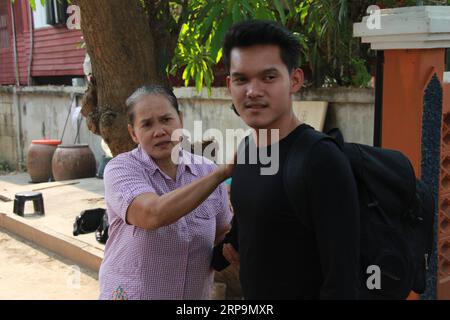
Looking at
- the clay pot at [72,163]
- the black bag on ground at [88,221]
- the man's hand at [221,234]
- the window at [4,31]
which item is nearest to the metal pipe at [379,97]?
the man's hand at [221,234]

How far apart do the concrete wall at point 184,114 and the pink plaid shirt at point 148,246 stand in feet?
11.5

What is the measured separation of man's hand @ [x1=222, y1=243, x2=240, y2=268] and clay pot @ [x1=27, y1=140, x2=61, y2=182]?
9.22 metres

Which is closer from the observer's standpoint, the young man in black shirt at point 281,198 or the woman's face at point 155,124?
the young man in black shirt at point 281,198

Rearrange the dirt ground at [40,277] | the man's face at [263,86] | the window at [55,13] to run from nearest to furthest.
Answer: the man's face at [263,86], the dirt ground at [40,277], the window at [55,13]

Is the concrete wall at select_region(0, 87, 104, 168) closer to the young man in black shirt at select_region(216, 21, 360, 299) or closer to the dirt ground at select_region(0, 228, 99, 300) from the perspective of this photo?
the dirt ground at select_region(0, 228, 99, 300)

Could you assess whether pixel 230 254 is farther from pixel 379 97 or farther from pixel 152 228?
pixel 379 97

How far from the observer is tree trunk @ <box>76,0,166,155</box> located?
324 centimetres

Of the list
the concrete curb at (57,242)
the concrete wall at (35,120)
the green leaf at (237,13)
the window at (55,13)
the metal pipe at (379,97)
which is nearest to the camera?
the green leaf at (237,13)

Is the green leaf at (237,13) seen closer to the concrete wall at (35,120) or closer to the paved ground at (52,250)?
the paved ground at (52,250)

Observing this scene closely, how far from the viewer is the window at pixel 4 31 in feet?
47.8

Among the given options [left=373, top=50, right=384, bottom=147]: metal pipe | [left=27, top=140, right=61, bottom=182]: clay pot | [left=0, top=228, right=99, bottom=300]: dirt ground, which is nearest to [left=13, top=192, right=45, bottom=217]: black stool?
[left=0, top=228, right=99, bottom=300]: dirt ground

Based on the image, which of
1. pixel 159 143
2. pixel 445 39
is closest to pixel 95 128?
pixel 159 143

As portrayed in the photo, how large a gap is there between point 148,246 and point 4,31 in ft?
48.7

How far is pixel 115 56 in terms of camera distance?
3.27 meters
